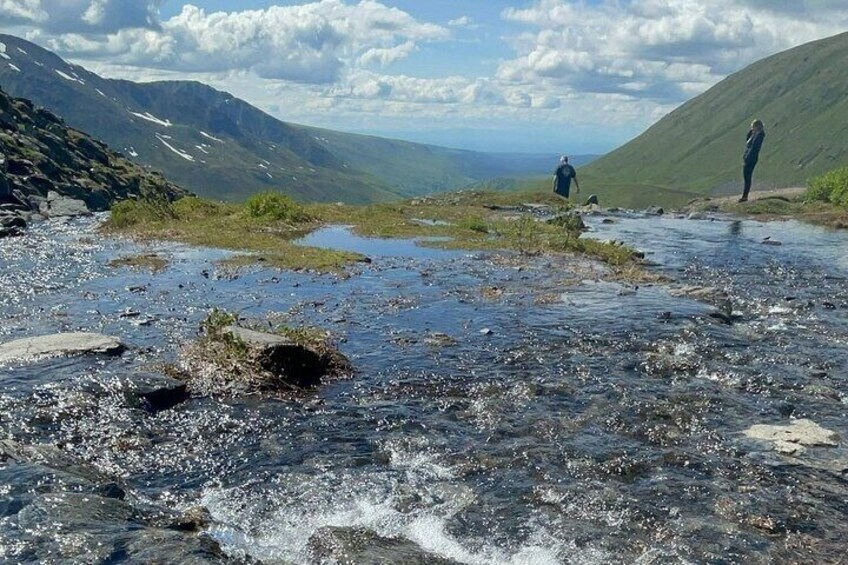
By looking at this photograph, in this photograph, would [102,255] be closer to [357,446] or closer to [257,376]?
[257,376]

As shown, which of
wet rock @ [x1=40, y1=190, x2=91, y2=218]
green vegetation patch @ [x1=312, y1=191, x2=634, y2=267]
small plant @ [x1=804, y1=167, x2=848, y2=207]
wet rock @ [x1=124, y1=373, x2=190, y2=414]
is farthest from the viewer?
small plant @ [x1=804, y1=167, x2=848, y2=207]

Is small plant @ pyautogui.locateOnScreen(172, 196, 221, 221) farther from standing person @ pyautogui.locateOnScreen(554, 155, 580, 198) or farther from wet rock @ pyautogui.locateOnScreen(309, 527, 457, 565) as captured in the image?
wet rock @ pyautogui.locateOnScreen(309, 527, 457, 565)

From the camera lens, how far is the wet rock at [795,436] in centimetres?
1418

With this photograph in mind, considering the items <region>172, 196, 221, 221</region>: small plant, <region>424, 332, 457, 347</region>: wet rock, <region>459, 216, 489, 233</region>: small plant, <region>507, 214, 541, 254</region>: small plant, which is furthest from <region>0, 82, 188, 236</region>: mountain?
<region>424, 332, 457, 347</region>: wet rock

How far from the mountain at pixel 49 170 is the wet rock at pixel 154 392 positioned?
30.4m

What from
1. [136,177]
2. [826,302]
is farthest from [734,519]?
[136,177]

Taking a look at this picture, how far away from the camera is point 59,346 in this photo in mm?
17844

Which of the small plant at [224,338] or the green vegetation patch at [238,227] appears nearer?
the small plant at [224,338]

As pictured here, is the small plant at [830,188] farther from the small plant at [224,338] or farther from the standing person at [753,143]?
the small plant at [224,338]

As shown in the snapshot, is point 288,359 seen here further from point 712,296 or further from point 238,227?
point 238,227

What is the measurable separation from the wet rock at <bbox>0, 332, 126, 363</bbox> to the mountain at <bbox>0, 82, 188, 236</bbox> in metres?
26.4

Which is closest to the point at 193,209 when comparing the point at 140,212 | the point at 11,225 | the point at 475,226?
the point at 140,212

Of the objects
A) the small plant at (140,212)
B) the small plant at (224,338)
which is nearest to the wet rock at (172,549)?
the small plant at (224,338)

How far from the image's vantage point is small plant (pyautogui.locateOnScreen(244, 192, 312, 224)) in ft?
160
